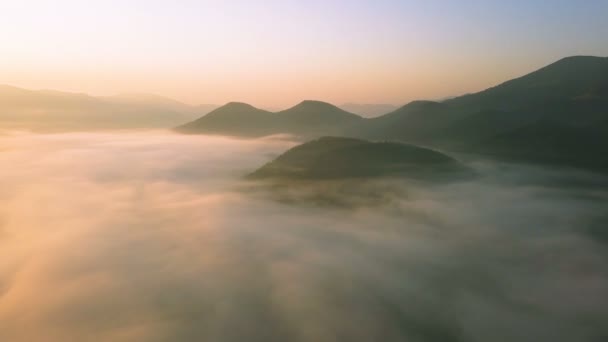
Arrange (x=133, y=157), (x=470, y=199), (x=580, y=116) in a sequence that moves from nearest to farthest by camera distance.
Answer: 1. (x=470, y=199)
2. (x=580, y=116)
3. (x=133, y=157)

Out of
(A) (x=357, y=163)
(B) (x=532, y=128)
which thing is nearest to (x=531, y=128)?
(B) (x=532, y=128)

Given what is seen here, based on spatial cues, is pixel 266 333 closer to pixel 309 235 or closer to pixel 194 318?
pixel 194 318

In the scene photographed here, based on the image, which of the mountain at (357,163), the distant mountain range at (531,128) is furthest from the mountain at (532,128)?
the mountain at (357,163)

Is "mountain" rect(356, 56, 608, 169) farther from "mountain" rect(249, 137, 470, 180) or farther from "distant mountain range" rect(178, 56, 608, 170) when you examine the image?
"mountain" rect(249, 137, 470, 180)

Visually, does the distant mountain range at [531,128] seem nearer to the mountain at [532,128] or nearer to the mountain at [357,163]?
the mountain at [532,128]

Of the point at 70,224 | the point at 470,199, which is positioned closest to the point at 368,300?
the point at 470,199

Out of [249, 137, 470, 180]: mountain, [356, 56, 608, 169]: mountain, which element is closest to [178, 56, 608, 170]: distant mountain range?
[356, 56, 608, 169]: mountain

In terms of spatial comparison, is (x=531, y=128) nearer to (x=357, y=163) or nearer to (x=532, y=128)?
(x=532, y=128)

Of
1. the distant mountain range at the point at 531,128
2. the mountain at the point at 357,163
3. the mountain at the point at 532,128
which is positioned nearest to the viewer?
the mountain at the point at 357,163
